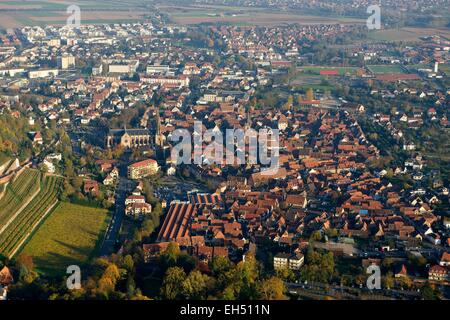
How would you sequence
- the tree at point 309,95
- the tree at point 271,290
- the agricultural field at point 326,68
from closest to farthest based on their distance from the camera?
the tree at point 271,290, the tree at point 309,95, the agricultural field at point 326,68

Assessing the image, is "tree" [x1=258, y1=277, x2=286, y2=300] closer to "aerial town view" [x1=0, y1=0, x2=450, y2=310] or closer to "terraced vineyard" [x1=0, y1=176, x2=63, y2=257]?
"aerial town view" [x1=0, y1=0, x2=450, y2=310]

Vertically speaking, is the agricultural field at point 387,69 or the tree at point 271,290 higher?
the agricultural field at point 387,69

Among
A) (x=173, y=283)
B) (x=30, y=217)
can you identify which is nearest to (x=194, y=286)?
(x=173, y=283)

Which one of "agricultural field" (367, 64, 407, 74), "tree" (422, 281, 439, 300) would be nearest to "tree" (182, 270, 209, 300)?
"tree" (422, 281, 439, 300)

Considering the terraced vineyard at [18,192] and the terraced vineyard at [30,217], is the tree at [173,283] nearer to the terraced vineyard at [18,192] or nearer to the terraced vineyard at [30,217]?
the terraced vineyard at [30,217]

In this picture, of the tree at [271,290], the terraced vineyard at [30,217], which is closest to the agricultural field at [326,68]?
the terraced vineyard at [30,217]
